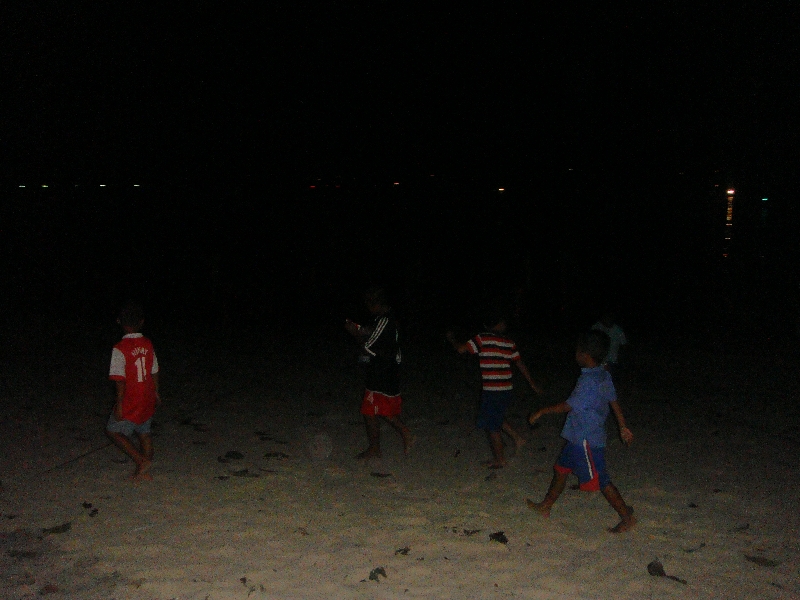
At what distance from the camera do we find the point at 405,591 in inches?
152

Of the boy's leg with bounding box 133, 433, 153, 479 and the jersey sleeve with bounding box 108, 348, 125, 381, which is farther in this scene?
the boy's leg with bounding box 133, 433, 153, 479

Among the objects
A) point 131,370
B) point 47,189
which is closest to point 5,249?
point 47,189

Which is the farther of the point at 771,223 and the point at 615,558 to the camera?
the point at 771,223

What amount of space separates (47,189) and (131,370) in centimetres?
2164

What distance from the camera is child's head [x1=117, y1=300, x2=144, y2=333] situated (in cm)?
568

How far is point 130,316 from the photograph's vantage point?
5691mm


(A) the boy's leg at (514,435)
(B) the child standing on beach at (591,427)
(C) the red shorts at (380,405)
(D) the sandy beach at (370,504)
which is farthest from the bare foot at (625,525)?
(C) the red shorts at (380,405)

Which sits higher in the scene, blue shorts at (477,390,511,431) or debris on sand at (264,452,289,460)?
blue shorts at (477,390,511,431)

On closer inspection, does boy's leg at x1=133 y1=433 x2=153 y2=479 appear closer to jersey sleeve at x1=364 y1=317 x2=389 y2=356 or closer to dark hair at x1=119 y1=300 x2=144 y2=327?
dark hair at x1=119 y1=300 x2=144 y2=327

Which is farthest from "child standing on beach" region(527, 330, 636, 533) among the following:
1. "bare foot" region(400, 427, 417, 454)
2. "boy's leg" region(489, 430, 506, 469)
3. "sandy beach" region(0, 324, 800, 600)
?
"bare foot" region(400, 427, 417, 454)

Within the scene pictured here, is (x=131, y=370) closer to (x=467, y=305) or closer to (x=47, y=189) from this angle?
(x=467, y=305)

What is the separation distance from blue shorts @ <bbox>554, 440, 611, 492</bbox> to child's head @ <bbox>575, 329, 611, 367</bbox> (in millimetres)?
515

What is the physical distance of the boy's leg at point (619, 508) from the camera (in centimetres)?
477

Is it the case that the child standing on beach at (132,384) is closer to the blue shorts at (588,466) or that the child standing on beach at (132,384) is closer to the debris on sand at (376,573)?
the debris on sand at (376,573)
